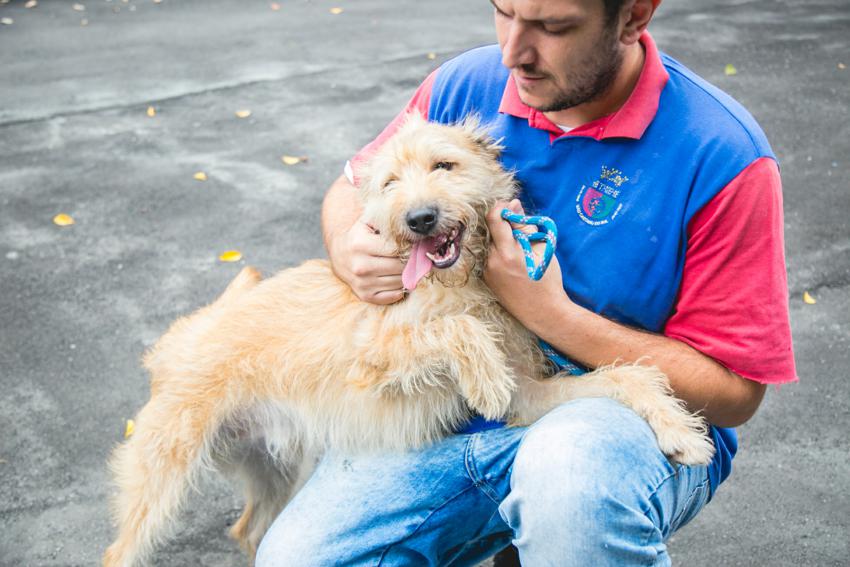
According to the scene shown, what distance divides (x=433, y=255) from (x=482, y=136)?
0.47 meters

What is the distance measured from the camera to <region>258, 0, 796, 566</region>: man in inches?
87.8

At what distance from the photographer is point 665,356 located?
251 centimetres

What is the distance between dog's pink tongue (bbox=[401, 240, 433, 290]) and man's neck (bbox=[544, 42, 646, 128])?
61 cm

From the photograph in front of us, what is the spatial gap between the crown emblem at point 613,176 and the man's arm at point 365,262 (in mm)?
686

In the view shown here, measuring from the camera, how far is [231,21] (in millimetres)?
9969

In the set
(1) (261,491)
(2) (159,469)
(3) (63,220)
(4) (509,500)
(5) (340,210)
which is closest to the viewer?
(4) (509,500)

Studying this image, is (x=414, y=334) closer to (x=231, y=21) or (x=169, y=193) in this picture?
(x=169, y=193)

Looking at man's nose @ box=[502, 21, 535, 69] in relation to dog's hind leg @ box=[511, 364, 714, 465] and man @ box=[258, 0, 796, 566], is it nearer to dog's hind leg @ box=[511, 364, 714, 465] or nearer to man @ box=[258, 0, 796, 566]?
man @ box=[258, 0, 796, 566]

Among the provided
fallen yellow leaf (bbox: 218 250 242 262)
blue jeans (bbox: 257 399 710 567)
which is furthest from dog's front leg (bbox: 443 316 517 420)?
fallen yellow leaf (bbox: 218 250 242 262)

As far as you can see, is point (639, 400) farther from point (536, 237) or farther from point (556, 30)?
point (556, 30)

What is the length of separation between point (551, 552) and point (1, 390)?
315cm

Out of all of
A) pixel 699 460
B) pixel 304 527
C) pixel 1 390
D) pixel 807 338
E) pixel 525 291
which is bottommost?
pixel 1 390

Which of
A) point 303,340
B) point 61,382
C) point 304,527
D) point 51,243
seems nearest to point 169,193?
point 51,243

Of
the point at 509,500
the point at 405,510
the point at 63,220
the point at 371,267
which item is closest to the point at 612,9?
the point at 371,267
